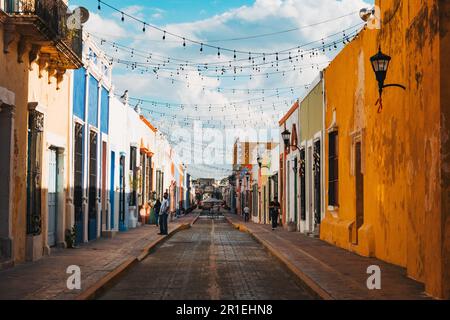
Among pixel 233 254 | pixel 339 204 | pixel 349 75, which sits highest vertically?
pixel 349 75

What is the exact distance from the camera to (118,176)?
2919 centimetres

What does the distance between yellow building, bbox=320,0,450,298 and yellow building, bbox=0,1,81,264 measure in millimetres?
6933

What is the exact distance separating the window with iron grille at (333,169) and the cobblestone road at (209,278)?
3325 millimetres

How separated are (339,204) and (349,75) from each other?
3.84 metres

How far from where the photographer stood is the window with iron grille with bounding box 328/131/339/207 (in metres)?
21.6

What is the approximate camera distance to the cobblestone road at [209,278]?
11.0 metres

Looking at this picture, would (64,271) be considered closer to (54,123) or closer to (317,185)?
(54,123)

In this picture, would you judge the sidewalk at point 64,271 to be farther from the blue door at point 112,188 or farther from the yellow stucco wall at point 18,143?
the blue door at point 112,188

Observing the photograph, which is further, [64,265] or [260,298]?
[64,265]

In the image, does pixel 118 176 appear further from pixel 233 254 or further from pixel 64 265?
pixel 64 265

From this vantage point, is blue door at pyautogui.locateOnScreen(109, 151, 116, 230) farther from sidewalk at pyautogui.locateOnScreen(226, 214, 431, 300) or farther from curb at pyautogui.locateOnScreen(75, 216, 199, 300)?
sidewalk at pyautogui.locateOnScreen(226, 214, 431, 300)

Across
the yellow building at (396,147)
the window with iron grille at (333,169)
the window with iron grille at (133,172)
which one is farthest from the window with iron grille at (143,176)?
the window with iron grille at (333,169)

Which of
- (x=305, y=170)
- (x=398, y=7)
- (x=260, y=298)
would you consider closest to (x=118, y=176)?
(x=305, y=170)

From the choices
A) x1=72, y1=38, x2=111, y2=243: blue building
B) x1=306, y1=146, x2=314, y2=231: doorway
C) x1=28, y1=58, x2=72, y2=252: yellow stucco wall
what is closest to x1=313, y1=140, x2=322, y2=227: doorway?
x1=306, y1=146, x2=314, y2=231: doorway
